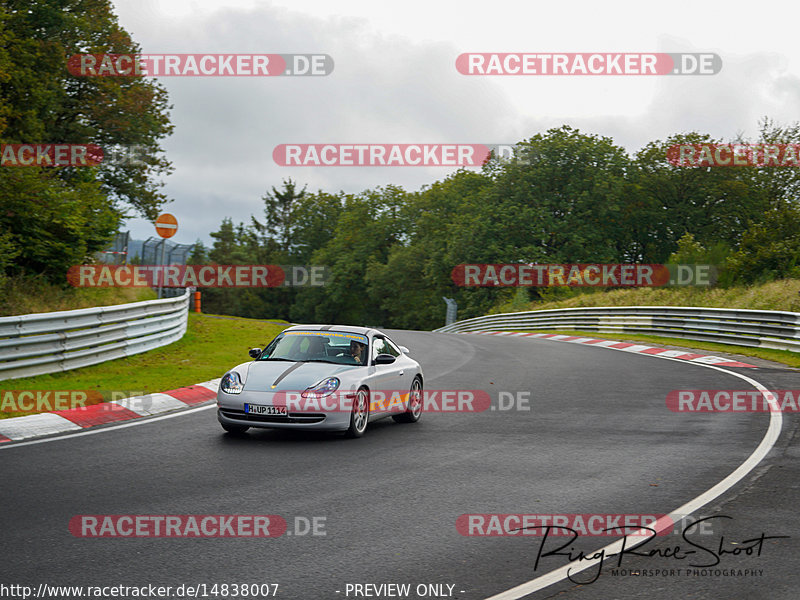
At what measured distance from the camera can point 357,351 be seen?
10.5 m

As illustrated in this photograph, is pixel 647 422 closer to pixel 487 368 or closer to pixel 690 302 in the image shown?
pixel 487 368

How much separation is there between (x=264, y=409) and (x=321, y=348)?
1.50 metres

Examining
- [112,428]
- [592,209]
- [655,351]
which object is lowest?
[655,351]

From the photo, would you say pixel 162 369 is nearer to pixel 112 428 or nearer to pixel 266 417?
pixel 112 428

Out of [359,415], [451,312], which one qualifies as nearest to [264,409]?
[359,415]

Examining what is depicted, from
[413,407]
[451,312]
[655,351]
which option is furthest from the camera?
[451,312]

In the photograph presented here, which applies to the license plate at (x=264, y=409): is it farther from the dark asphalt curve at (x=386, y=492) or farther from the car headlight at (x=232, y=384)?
the dark asphalt curve at (x=386, y=492)

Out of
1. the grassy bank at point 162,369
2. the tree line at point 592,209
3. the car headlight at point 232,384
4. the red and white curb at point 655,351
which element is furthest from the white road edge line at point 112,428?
the tree line at point 592,209

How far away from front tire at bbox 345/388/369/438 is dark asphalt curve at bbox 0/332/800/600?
0.22 metres

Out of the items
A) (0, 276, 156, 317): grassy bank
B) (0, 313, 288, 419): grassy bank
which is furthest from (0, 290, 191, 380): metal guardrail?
(0, 276, 156, 317): grassy bank

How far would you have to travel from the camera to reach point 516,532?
19.3 ft

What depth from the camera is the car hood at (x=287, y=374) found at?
371 inches

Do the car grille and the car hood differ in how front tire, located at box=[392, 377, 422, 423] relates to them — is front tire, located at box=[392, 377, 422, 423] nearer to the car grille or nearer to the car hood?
the car hood

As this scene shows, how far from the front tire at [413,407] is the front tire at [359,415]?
1.10 meters
